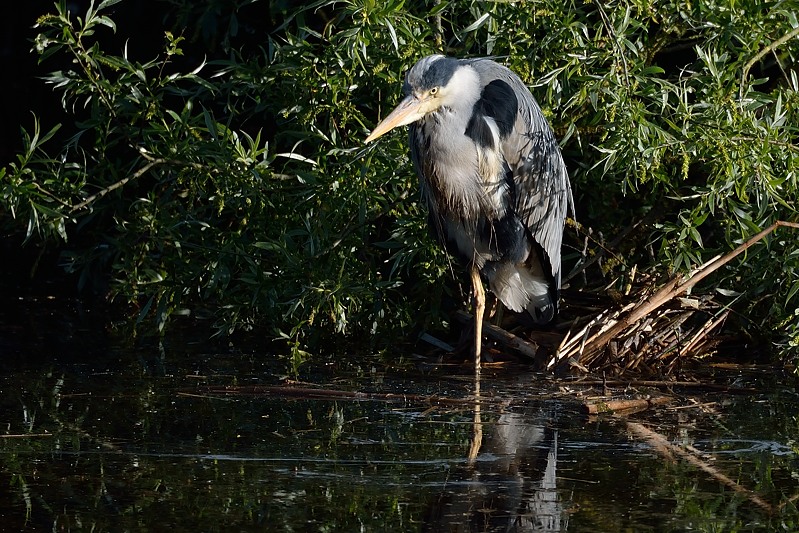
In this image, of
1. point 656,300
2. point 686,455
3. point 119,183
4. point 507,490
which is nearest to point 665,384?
point 656,300

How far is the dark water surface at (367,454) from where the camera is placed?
3.11 meters

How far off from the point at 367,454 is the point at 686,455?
1.01 metres

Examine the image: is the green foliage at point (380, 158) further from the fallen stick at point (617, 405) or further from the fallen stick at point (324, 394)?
the fallen stick at point (617, 405)

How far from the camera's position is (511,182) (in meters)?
5.73

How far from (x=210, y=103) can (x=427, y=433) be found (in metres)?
3.84

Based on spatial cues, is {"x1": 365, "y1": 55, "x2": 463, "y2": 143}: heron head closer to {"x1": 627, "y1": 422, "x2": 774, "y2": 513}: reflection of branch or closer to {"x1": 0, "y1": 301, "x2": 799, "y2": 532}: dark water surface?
{"x1": 0, "y1": 301, "x2": 799, "y2": 532}: dark water surface

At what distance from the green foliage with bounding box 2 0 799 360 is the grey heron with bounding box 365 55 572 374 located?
13 cm

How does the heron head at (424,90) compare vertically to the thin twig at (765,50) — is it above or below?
below

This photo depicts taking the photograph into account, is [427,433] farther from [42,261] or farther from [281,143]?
[42,261]

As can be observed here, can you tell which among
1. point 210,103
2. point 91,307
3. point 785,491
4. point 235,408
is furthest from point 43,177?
point 785,491

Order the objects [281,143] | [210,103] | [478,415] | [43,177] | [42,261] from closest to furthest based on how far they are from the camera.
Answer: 1. [478,415]
2. [43,177]
3. [281,143]
4. [210,103]
5. [42,261]

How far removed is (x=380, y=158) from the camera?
5.54 metres

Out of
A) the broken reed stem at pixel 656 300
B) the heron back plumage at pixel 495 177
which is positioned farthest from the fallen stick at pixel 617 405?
the heron back plumage at pixel 495 177

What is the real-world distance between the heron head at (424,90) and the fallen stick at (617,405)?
1503 mm
